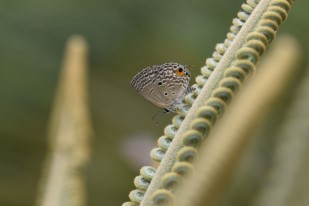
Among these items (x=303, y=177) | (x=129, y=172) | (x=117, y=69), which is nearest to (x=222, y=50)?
(x=303, y=177)

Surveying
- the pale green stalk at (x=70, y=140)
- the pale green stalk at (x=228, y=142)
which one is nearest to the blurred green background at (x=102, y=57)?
the pale green stalk at (x=70, y=140)

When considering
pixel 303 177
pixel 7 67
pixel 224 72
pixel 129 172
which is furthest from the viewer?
pixel 7 67

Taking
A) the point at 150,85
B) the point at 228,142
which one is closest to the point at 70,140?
the point at 150,85

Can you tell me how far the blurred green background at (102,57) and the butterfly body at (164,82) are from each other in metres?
0.79

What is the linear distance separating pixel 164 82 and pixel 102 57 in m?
0.96

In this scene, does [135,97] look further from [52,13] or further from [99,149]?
[52,13]

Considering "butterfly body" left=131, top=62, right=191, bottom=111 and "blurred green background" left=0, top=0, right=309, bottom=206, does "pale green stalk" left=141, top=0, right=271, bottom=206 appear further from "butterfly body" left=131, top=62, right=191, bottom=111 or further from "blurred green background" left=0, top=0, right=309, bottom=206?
"blurred green background" left=0, top=0, right=309, bottom=206

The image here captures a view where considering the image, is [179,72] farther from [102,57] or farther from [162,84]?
[102,57]

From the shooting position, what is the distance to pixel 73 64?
18.0 inches

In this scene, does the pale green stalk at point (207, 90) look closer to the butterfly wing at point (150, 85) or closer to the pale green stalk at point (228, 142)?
the pale green stalk at point (228, 142)

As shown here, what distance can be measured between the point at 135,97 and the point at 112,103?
0.05m

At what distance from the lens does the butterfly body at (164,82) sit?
0.36 m

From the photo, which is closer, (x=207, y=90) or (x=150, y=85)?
(x=207, y=90)

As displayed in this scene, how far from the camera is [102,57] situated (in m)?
1.31
